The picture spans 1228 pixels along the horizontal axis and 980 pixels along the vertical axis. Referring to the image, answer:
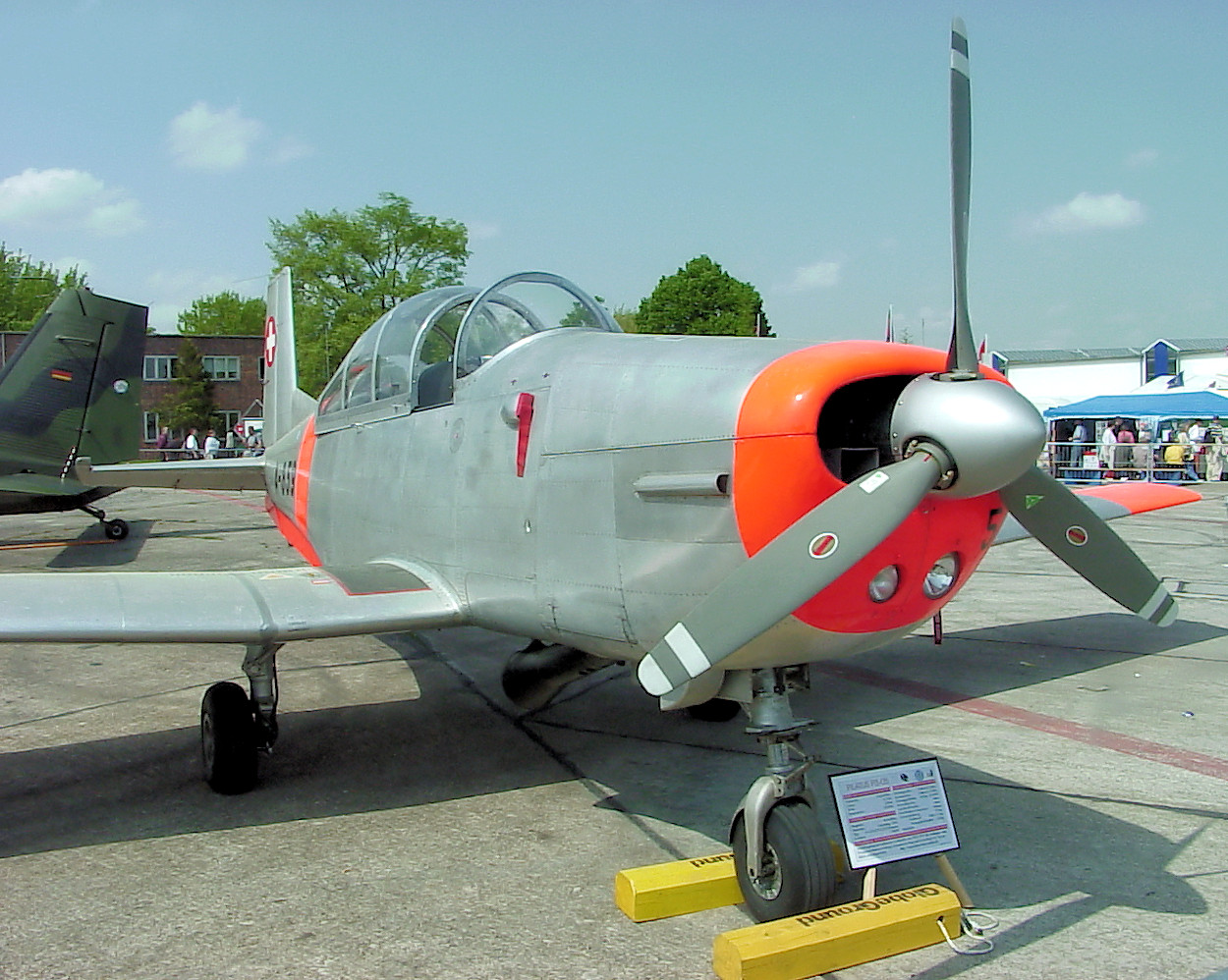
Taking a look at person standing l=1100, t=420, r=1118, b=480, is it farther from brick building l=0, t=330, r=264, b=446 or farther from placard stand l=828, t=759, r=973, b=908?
brick building l=0, t=330, r=264, b=446

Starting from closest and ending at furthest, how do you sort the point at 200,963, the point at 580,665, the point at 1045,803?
the point at 200,963
the point at 1045,803
the point at 580,665

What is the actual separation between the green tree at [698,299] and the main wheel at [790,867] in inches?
2011

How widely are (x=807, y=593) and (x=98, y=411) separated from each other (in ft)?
46.1

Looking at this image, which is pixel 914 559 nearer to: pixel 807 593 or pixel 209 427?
pixel 807 593

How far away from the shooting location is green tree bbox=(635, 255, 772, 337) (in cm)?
5497

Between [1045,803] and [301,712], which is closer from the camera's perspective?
[1045,803]

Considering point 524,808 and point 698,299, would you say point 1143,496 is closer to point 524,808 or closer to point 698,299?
point 524,808

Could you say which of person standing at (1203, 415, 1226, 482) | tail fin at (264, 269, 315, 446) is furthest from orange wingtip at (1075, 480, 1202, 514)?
person standing at (1203, 415, 1226, 482)

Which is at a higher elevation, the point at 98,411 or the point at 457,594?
the point at 98,411

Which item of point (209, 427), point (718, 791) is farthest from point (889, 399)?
point (209, 427)

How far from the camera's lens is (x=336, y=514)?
6.33 meters

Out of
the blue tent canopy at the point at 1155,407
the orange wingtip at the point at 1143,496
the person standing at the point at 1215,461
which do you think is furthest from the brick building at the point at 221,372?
the orange wingtip at the point at 1143,496

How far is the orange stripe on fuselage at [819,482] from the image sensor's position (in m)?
3.08

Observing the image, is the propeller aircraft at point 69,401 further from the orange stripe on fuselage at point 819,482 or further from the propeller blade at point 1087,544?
the propeller blade at point 1087,544
